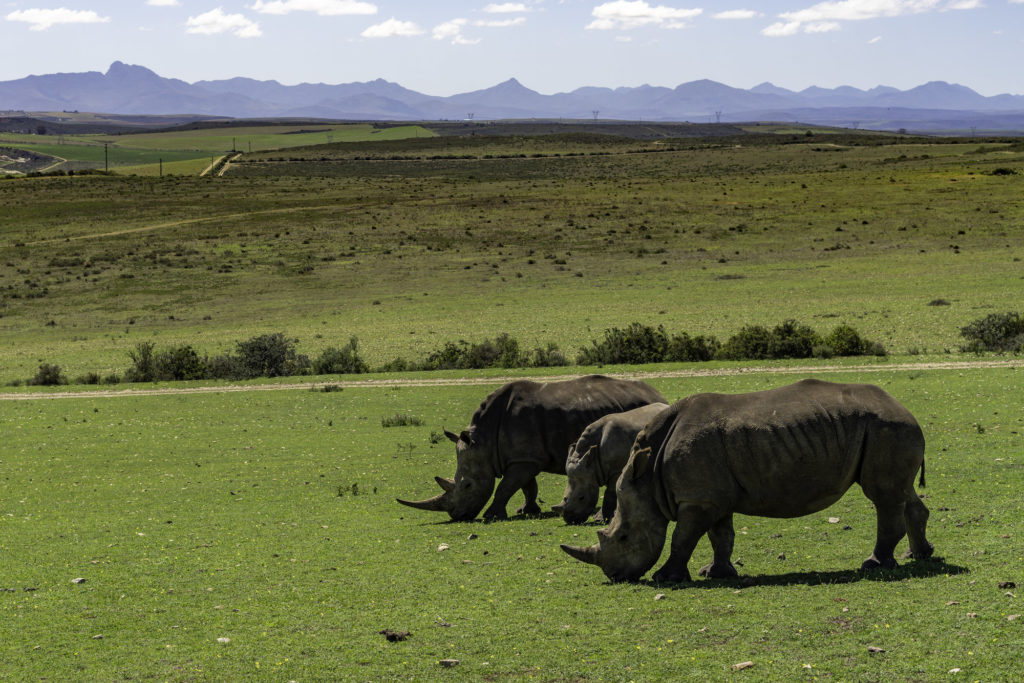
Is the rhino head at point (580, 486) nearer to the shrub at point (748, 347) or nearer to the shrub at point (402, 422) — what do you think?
the shrub at point (402, 422)

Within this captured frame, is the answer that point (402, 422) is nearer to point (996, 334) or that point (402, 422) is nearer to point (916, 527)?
point (916, 527)

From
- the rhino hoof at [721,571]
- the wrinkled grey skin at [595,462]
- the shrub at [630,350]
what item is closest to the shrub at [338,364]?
the shrub at [630,350]

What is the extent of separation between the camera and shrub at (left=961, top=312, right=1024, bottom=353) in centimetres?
3753

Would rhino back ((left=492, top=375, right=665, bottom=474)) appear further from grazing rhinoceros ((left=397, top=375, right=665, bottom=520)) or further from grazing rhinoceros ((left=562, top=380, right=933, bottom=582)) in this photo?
grazing rhinoceros ((left=562, top=380, right=933, bottom=582))

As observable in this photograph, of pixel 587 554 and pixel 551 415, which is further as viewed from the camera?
pixel 551 415

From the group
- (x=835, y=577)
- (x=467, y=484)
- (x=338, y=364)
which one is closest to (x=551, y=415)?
(x=467, y=484)

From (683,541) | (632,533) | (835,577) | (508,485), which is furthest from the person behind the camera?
(508,485)

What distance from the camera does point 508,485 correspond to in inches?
731

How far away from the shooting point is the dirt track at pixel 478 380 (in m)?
34.0

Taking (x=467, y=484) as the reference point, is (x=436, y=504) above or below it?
below

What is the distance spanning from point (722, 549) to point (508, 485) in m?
5.56

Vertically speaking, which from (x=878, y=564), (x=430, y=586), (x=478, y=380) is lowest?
(x=478, y=380)

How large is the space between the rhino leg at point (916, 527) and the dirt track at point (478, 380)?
1844cm

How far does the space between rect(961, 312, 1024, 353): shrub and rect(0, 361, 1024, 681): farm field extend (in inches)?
523
